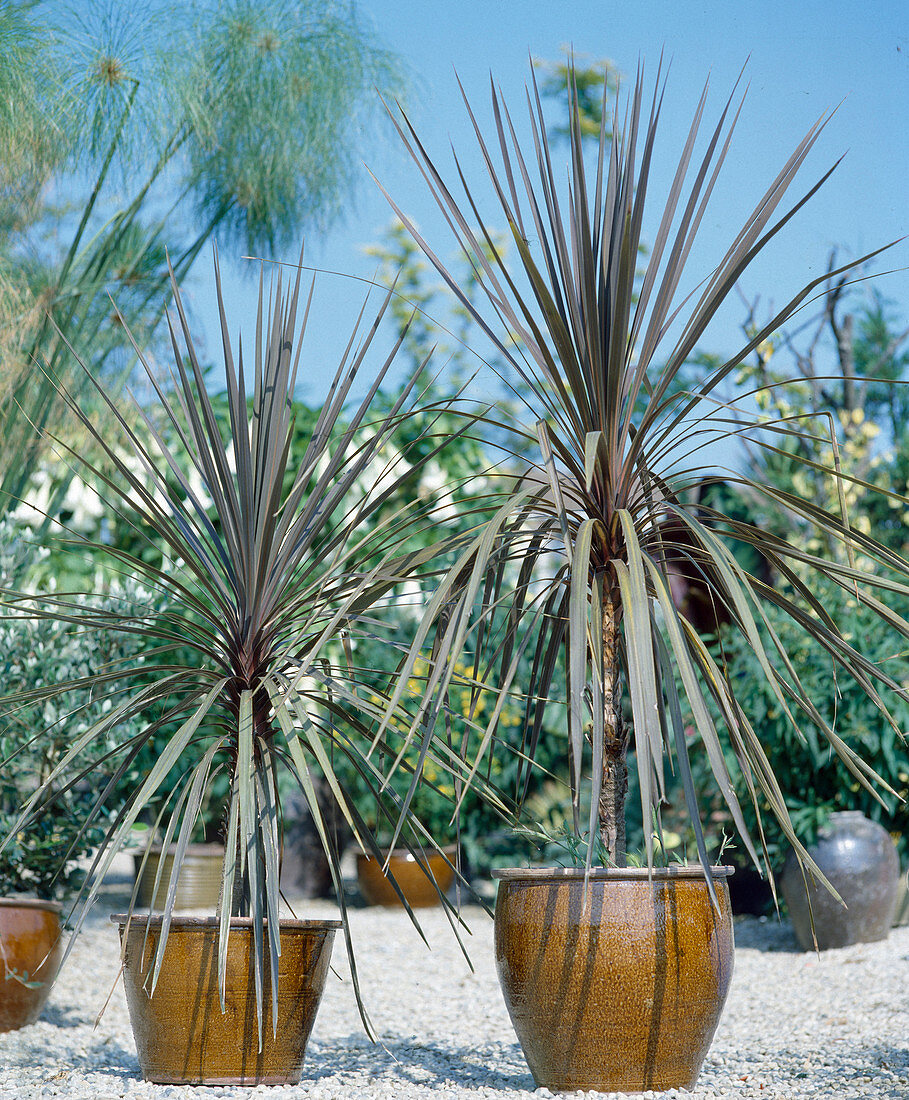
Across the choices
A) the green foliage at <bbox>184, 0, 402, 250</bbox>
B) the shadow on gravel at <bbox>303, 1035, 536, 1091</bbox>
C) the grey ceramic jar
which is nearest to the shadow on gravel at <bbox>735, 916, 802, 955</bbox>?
the grey ceramic jar

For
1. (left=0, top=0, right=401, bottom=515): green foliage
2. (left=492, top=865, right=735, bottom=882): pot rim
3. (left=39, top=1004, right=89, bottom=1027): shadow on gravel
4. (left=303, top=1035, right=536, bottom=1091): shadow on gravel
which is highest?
(left=0, top=0, right=401, bottom=515): green foliage

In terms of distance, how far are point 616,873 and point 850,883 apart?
2.30 meters

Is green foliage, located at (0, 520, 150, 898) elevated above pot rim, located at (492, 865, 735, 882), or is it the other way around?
green foliage, located at (0, 520, 150, 898)

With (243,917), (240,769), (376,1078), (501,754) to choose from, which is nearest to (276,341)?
(240,769)

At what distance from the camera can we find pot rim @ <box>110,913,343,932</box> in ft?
6.93

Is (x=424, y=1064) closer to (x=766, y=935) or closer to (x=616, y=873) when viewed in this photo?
(x=616, y=873)

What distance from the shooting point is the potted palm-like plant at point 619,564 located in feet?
6.17

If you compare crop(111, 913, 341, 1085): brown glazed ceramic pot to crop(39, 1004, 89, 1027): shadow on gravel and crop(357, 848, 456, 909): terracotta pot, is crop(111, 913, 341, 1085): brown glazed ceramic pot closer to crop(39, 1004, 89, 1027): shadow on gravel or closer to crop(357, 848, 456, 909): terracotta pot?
crop(39, 1004, 89, 1027): shadow on gravel

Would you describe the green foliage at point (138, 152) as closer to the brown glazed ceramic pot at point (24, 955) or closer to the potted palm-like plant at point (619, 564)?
the brown glazed ceramic pot at point (24, 955)

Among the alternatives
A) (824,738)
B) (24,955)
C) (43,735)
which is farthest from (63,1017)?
(824,738)

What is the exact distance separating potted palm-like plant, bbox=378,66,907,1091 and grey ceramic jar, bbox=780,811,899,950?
6.59ft

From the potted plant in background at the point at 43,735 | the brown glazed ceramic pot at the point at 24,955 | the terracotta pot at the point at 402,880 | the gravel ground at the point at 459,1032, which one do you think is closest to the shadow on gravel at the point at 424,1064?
the gravel ground at the point at 459,1032

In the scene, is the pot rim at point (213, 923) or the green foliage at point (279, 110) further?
the green foliage at point (279, 110)

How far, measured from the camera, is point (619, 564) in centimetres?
197
